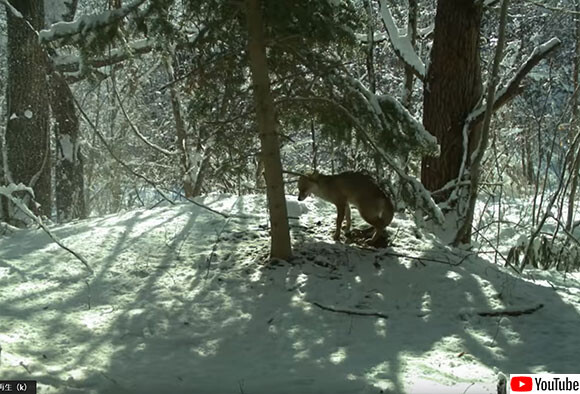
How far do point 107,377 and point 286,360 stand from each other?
124cm

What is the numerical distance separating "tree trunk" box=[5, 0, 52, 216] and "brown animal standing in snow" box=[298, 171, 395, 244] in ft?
19.0

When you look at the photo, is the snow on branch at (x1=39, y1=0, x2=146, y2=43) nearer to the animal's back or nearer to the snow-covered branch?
the snow-covered branch

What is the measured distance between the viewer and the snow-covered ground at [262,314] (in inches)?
146

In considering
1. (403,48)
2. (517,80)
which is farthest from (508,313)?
(403,48)

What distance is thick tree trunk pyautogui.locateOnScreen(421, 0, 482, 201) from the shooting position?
26.5 ft

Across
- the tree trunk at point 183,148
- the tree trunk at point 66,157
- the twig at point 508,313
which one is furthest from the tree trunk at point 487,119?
the tree trunk at point 66,157

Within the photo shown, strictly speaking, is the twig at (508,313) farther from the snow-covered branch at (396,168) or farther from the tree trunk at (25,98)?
the tree trunk at (25,98)

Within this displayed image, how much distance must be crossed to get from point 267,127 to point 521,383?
127 inches

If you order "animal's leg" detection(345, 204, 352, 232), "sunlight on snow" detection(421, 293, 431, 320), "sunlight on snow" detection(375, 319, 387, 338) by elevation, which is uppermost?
"animal's leg" detection(345, 204, 352, 232)

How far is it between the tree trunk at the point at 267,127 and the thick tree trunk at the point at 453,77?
10.8 feet

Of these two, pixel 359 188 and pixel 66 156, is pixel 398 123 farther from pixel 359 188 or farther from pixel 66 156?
pixel 66 156

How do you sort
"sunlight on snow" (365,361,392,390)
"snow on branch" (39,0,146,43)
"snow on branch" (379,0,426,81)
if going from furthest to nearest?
"snow on branch" (379,0,426,81), "snow on branch" (39,0,146,43), "sunlight on snow" (365,361,392,390)

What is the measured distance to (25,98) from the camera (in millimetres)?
9727

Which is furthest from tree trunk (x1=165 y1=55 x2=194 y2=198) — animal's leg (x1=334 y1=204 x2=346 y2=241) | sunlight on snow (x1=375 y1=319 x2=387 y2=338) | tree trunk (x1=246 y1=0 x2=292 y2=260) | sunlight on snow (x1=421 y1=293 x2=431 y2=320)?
sunlight on snow (x1=375 y1=319 x2=387 y2=338)
